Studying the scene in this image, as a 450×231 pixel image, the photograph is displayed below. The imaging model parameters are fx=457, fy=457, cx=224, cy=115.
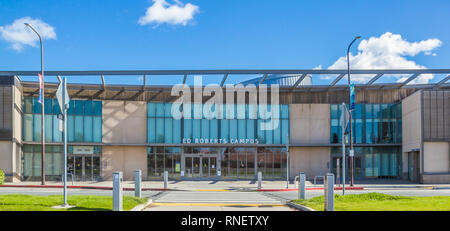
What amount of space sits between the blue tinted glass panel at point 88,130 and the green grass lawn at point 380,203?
24126 mm

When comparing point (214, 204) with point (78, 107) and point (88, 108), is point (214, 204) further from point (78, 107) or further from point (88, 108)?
point (78, 107)

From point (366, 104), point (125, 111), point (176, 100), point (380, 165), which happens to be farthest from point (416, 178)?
point (125, 111)

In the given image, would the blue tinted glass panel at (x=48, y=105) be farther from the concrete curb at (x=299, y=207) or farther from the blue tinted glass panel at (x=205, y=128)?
the concrete curb at (x=299, y=207)

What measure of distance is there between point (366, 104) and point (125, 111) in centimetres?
1988

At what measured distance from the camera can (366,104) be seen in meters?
38.2

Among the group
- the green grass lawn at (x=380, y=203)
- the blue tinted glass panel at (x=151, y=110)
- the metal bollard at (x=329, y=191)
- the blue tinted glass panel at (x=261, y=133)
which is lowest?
the green grass lawn at (x=380, y=203)

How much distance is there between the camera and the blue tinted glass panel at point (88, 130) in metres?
36.4

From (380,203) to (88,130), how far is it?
88.3 ft

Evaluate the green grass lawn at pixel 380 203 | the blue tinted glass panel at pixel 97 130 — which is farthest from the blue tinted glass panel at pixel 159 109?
the green grass lawn at pixel 380 203

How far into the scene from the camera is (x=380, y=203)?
14906mm

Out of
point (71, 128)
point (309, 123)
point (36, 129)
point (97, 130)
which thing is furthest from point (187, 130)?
point (36, 129)

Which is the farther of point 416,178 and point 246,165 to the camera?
point 246,165
